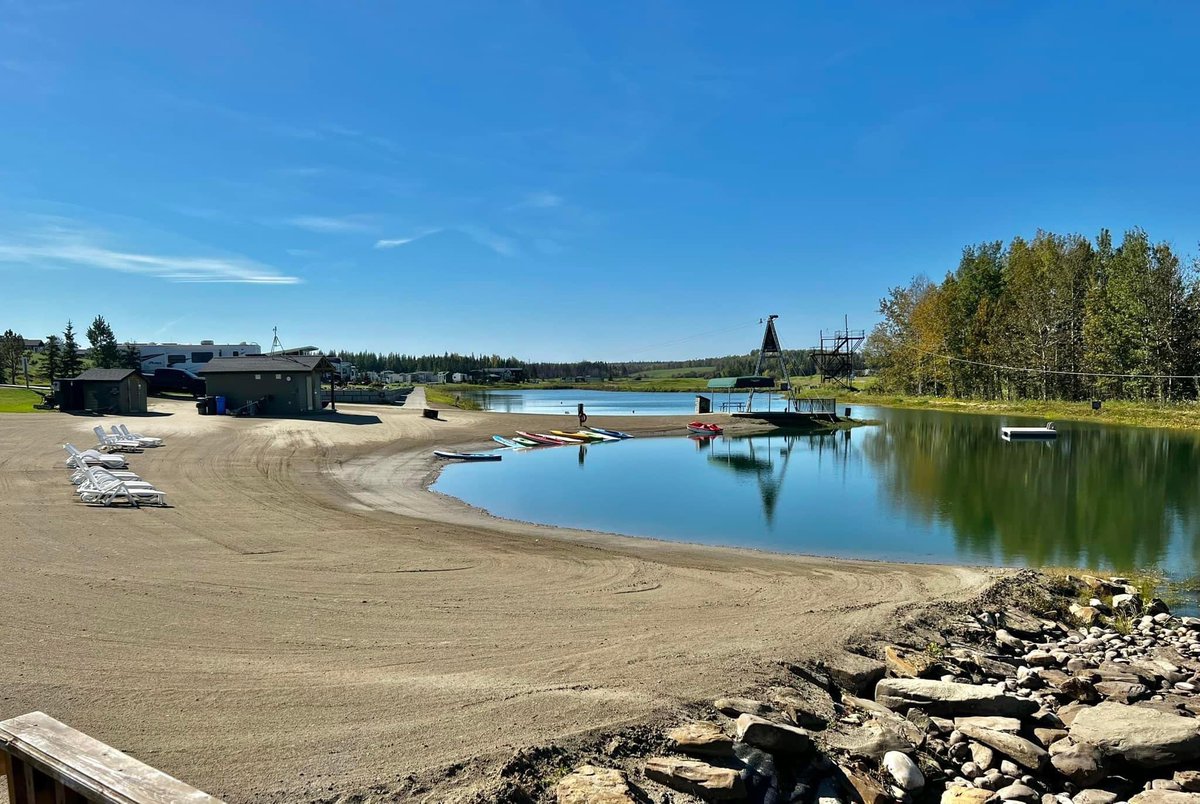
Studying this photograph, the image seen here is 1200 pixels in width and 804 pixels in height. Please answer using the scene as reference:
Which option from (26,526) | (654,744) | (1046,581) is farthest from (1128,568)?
A: (26,526)

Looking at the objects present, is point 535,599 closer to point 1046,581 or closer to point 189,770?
point 189,770

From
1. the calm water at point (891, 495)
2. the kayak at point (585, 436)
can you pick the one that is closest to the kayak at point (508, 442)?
the calm water at point (891, 495)

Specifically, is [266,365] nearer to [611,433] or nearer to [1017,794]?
[611,433]

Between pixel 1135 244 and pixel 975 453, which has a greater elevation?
pixel 1135 244

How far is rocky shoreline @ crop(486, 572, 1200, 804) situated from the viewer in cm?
515

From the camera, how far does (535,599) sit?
10.1 metres

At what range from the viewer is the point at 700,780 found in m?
5.05

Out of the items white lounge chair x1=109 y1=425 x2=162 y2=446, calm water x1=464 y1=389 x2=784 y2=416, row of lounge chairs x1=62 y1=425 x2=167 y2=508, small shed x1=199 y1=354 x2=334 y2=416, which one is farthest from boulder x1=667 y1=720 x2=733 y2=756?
calm water x1=464 y1=389 x2=784 y2=416

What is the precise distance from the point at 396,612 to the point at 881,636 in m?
6.00

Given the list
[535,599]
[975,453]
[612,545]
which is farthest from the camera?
[975,453]

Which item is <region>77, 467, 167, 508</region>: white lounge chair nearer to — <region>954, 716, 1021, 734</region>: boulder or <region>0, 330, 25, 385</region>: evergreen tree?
<region>954, 716, 1021, 734</region>: boulder

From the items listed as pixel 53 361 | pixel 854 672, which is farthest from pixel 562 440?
pixel 53 361

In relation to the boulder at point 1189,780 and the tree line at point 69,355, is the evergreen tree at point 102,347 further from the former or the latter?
the boulder at point 1189,780

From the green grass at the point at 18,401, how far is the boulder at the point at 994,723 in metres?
46.9
